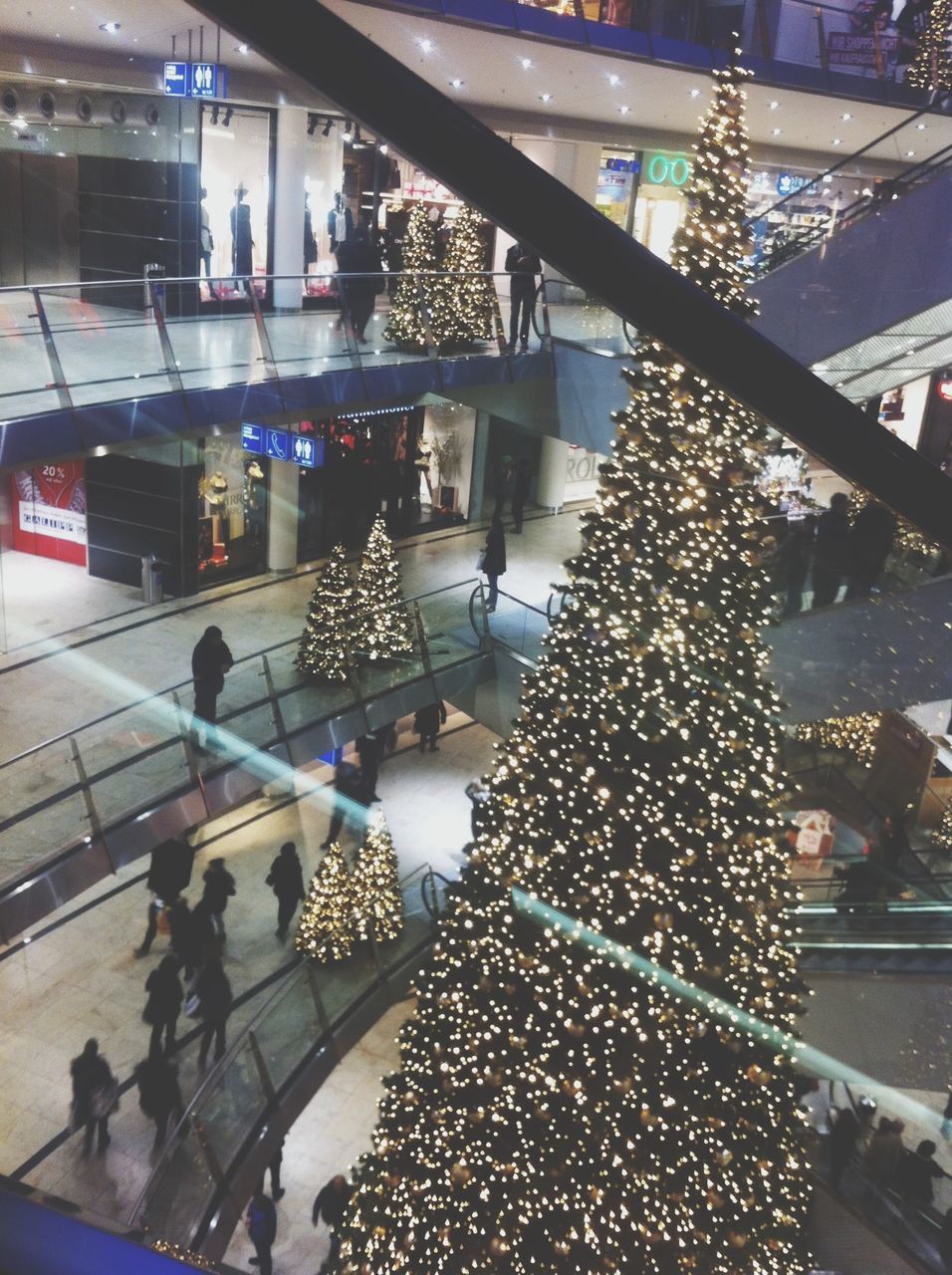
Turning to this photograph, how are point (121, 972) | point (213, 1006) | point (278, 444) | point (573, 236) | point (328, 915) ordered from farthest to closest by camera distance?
point (278, 444), point (328, 915), point (121, 972), point (213, 1006), point (573, 236)

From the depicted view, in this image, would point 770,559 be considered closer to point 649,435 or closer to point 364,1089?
point 649,435

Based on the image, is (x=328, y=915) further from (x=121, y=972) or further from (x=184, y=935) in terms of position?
(x=121, y=972)

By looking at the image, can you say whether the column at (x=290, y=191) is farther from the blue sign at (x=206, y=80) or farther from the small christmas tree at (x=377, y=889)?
the small christmas tree at (x=377, y=889)

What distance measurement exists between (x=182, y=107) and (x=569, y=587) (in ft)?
38.2

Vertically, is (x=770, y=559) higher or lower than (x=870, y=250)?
lower

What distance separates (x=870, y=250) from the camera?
12.2 meters

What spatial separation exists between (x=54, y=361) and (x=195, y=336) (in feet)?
7.17

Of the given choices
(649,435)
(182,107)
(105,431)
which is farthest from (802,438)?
(182,107)

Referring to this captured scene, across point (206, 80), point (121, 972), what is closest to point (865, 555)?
point (206, 80)

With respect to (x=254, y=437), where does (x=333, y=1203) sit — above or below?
below

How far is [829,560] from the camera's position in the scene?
10969 millimetres

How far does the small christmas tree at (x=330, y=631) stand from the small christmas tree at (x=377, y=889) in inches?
70.8

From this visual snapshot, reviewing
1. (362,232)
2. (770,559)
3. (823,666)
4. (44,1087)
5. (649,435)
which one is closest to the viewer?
(649,435)

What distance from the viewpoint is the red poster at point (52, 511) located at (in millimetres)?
16656
